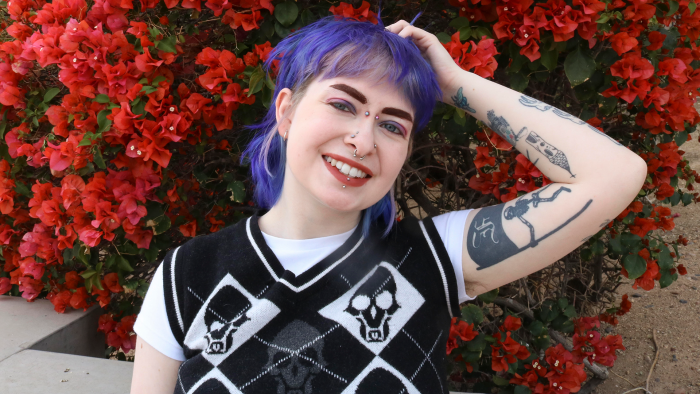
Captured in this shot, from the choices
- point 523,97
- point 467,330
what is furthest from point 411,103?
point 467,330

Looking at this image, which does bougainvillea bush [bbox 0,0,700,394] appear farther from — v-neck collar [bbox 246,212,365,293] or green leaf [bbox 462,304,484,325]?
v-neck collar [bbox 246,212,365,293]

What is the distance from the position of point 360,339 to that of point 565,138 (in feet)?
2.23

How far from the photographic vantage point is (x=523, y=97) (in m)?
1.33

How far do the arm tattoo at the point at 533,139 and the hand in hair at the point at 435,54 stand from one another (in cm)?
14

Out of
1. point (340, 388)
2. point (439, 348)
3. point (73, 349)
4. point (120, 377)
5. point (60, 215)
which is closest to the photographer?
point (340, 388)

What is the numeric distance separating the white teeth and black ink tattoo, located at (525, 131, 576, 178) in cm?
44

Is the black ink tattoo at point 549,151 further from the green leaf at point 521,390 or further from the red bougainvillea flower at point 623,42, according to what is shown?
the green leaf at point 521,390

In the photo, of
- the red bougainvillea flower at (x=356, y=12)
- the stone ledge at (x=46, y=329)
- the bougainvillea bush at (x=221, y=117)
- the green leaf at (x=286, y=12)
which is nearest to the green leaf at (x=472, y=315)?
the bougainvillea bush at (x=221, y=117)

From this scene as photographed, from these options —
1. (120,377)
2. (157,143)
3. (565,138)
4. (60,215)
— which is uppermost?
(565,138)

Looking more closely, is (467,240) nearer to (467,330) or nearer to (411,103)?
(411,103)

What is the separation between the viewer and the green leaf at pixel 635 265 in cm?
181

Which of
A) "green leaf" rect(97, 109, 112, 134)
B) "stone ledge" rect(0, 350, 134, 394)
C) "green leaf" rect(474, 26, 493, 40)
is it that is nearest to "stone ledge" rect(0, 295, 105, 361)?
"stone ledge" rect(0, 350, 134, 394)

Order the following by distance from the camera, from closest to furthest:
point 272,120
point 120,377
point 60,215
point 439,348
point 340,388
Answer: point 340,388 < point 439,348 < point 272,120 < point 60,215 < point 120,377

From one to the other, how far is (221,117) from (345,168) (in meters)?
0.69
